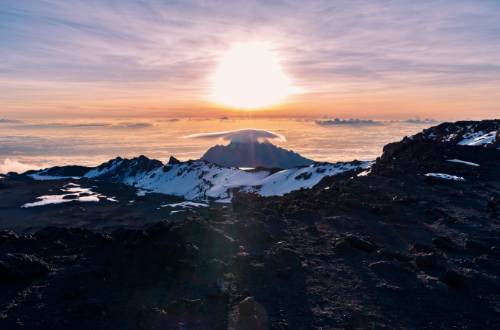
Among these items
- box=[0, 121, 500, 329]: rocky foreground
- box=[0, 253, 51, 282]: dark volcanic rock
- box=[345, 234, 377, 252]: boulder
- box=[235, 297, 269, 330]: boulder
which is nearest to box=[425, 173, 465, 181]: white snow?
box=[0, 121, 500, 329]: rocky foreground

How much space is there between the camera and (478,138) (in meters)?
95.2

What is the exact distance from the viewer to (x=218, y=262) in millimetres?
17094

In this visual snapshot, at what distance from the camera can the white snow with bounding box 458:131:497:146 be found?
284ft

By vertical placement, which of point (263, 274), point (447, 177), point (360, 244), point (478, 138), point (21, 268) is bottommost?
point (263, 274)

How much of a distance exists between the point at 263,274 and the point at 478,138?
310 feet

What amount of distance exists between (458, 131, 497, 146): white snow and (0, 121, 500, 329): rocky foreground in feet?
224

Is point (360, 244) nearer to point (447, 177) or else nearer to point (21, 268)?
point (21, 268)

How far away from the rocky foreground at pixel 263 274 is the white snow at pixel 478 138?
224 ft

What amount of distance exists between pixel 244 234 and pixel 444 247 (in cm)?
1018

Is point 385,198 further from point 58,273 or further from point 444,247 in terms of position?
point 58,273

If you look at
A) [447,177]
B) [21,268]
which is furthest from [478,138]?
[21,268]

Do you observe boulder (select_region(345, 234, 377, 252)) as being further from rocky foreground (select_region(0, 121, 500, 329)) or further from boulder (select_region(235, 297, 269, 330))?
boulder (select_region(235, 297, 269, 330))

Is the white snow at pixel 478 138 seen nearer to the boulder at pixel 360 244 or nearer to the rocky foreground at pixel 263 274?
the rocky foreground at pixel 263 274

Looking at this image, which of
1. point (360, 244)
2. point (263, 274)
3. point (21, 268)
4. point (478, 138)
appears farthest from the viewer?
point (478, 138)
